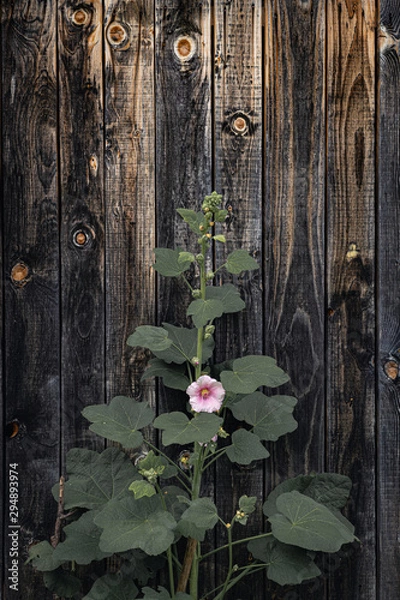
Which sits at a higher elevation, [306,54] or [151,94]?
[306,54]

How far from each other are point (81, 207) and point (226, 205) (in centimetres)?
43

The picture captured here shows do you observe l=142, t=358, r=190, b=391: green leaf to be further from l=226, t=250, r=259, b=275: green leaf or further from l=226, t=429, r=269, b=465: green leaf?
l=226, t=250, r=259, b=275: green leaf

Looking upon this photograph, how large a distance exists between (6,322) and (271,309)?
792mm

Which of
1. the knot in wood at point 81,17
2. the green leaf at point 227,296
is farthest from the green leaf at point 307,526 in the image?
the knot in wood at point 81,17

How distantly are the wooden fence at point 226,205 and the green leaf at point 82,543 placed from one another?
0.28 metres

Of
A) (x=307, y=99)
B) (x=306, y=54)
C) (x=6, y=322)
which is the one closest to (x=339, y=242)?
(x=307, y=99)

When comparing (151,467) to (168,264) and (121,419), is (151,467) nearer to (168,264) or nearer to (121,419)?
(121,419)

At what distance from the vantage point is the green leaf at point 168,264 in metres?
1.59

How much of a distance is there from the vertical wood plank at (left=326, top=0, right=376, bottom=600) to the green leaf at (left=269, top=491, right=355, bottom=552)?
375mm

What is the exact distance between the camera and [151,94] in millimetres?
1774

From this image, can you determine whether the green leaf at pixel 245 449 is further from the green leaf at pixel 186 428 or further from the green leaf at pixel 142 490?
the green leaf at pixel 142 490

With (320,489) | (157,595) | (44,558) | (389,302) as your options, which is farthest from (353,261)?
(44,558)

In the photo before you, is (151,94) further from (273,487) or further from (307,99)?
(273,487)

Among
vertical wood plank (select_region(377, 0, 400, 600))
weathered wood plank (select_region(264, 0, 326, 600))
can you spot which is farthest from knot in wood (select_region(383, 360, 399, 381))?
weathered wood plank (select_region(264, 0, 326, 600))
